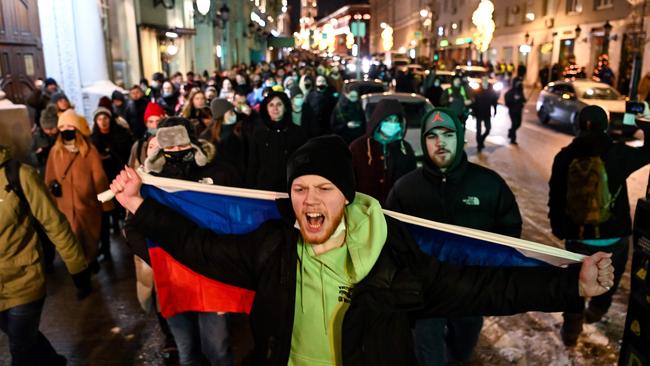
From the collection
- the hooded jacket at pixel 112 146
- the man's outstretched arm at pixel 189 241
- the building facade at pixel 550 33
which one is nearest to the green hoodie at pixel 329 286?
the man's outstretched arm at pixel 189 241

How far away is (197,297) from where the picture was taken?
299cm

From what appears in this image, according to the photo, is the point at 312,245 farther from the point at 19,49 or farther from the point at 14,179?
the point at 19,49

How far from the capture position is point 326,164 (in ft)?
7.11

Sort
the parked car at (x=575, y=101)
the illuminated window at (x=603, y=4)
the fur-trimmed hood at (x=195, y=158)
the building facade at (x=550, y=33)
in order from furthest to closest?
the illuminated window at (x=603, y=4) → the building facade at (x=550, y=33) → the parked car at (x=575, y=101) → the fur-trimmed hood at (x=195, y=158)

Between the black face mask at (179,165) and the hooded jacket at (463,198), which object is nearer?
the hooded jacket at (463,198)

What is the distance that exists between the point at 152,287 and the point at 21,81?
11.4m

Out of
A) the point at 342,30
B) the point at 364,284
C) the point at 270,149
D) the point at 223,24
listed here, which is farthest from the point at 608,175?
the point at 342,30

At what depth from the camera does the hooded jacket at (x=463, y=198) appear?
3719 mm

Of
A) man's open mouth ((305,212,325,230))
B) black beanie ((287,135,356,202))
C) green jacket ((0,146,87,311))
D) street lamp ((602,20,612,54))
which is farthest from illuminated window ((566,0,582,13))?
man's open mouth ((305,212,325,230))

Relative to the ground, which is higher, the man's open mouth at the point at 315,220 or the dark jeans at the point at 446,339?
the man's open mouth at the point at 315,220

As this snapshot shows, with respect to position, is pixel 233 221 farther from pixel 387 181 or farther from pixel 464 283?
pixel 387 181

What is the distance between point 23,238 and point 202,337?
129 centimetres

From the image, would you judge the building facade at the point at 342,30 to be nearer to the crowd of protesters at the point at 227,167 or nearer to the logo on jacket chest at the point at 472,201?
the crowd of protesters at the point at 227,167

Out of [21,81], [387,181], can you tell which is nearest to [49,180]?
[387,181]
